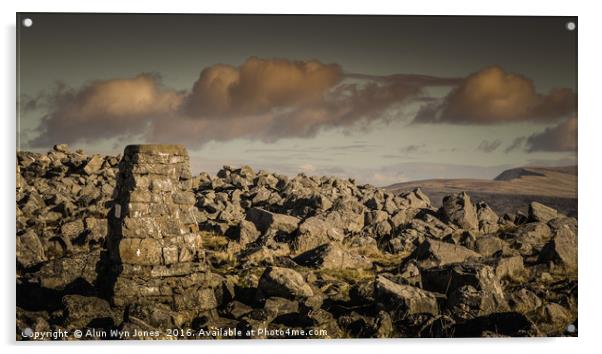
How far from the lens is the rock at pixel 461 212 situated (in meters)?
19.4

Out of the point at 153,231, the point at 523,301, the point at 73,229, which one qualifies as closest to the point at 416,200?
the point at 523,301

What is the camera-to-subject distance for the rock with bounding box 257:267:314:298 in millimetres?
13117

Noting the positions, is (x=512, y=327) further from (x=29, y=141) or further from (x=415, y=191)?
(x=29, y=141)

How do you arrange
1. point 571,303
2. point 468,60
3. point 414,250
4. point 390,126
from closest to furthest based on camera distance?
point 571,303, point 468,60, point 390,126, point 414,250

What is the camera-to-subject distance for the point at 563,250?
48.9ft

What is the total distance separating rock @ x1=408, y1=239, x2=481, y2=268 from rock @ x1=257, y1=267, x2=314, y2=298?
3.24 m

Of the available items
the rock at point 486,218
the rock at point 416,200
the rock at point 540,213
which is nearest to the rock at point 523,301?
the rock at point 540,213

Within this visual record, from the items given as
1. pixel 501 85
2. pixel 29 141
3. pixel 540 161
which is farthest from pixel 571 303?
pixel 29 141

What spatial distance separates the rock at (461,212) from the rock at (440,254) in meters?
3.25

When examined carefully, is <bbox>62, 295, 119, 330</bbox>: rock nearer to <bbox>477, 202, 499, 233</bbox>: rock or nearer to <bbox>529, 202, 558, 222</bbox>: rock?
<bbox>529, 202, 558, 222</bbox>: rock

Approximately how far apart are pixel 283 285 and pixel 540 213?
315 inches

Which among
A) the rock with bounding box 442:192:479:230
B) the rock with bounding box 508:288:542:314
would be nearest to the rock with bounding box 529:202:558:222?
the rock with bounding box 442:192:479:230

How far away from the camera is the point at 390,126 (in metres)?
15.4

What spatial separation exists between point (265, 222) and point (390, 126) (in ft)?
14.8
